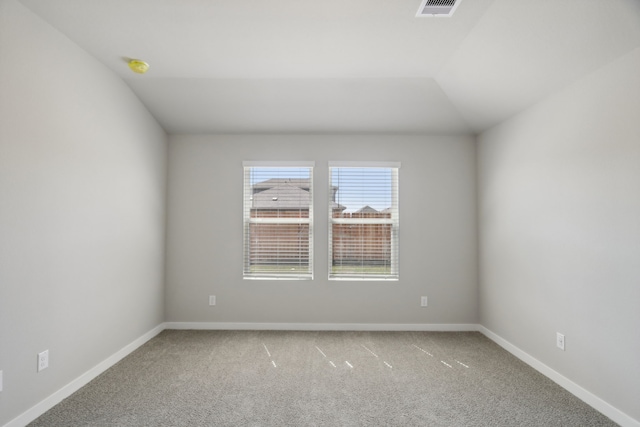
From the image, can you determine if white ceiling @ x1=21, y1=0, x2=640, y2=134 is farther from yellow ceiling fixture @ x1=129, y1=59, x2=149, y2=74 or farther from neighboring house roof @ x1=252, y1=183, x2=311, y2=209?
neighboring house roof @ x1=252, y1=183, x2=311, y2=209

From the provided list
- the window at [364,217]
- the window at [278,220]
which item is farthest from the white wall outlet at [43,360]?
the window at [364,217]

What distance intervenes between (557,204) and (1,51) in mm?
4002

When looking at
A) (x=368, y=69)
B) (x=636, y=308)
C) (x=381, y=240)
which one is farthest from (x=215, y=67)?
(x=636, y=308)

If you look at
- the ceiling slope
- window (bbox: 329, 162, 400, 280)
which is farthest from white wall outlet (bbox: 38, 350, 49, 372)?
the ceiling slope

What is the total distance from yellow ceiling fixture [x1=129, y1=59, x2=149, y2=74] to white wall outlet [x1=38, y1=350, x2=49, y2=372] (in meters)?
2.30

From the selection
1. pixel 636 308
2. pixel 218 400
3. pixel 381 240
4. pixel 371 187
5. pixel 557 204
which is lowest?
pixel 218 400

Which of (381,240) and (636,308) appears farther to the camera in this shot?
(381,240)

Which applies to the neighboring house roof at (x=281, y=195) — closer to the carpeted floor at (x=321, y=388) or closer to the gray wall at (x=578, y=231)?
the carpeted floor at (x=321, y=388)

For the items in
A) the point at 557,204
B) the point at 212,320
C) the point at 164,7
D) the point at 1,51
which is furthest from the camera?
the point at 212,320

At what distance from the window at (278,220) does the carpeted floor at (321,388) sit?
34.8 inches

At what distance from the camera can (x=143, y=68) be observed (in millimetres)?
3078

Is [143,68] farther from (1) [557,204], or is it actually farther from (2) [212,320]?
(1) [557,204]

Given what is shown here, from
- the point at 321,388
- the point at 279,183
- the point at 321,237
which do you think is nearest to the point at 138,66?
the point at 279,183

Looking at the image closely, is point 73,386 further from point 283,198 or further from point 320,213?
point 320,213
